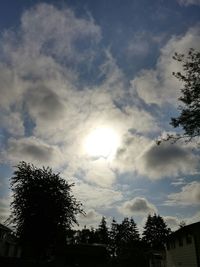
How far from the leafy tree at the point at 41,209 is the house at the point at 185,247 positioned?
12.5 m

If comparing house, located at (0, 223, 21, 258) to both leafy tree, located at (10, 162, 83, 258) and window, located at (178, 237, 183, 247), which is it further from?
window, located at (178, 237, 183, 247)

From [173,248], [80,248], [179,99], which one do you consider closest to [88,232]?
[80,248]

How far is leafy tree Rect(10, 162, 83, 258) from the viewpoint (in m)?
34.5

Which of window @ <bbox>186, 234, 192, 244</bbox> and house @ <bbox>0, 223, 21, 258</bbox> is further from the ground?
house @ <bbox>0, 223, 21, 258</bbox>

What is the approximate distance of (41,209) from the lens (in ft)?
113

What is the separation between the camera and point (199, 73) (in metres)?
19.6

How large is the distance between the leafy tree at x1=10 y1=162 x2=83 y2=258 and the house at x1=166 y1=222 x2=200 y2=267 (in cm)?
1251

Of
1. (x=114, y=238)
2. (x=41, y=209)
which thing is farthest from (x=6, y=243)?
(x=114, y=238)

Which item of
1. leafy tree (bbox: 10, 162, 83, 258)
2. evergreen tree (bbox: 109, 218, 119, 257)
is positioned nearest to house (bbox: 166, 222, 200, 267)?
leafy tree (bbox: 10, 162, 83, 258)

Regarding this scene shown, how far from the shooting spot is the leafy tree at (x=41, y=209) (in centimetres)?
3447

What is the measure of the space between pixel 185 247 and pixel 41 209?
16.3 metres

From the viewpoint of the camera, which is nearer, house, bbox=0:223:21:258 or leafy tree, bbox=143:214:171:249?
house, bbox=0:223:21:258

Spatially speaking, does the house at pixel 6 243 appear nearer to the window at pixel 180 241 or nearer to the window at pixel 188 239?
the window at pixel 180 241

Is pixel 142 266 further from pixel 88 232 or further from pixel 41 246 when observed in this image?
pixel 88 232
